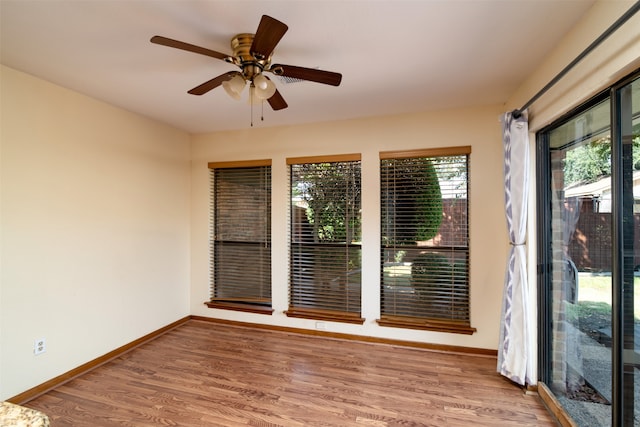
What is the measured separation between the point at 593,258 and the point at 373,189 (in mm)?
1922

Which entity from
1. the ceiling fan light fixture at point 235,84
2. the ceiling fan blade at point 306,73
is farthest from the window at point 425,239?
the ceiling fan light fixture at point 235,84

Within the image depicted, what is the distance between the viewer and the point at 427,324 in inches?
119

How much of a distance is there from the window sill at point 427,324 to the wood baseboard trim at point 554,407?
29.8 inches

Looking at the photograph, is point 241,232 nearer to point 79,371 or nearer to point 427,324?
point 79,371

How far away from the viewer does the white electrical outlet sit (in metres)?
2.30

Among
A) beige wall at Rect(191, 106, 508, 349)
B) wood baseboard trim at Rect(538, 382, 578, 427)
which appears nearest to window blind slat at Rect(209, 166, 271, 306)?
beige wall at Rect(191, 106, 508, 349)

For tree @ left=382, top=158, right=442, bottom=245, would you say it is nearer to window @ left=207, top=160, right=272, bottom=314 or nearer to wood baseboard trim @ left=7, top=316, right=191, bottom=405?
window @ left=207, top=160, right=272, bottom=314

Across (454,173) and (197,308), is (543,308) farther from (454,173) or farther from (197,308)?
(197,308)

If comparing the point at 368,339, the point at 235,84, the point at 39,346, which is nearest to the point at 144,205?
the point at 39,346

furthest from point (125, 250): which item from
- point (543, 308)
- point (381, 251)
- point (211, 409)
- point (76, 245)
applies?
point (543, 308)

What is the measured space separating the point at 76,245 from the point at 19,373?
104 cm

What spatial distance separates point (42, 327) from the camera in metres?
2.34

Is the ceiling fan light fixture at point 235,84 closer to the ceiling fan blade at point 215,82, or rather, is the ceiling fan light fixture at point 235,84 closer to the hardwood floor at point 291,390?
the ceiling fan blade at point 215,82

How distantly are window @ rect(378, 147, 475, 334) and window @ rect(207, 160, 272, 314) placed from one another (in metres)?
1.50
